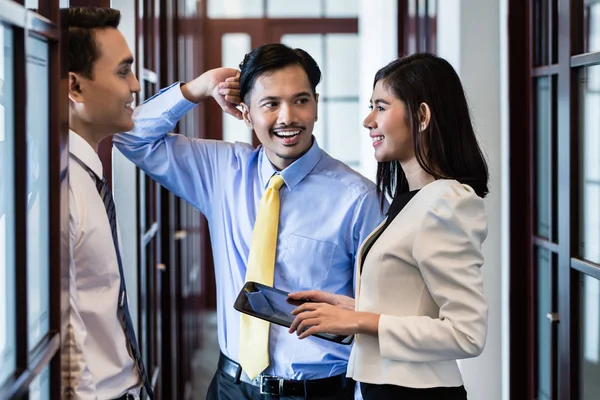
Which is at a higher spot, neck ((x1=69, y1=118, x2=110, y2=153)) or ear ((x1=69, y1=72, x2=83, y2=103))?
ear ((x1=69, y1=72, x2=83, y2=103))

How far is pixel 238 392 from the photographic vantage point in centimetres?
185

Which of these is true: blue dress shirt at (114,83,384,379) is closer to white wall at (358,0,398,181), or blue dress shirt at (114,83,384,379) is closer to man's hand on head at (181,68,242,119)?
man's hand on head at (181,68,242,119)

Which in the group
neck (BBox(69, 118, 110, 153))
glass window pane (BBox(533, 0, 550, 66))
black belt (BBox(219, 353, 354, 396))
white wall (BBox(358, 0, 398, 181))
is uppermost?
white wall (BBox(358, 0, 398, 181))

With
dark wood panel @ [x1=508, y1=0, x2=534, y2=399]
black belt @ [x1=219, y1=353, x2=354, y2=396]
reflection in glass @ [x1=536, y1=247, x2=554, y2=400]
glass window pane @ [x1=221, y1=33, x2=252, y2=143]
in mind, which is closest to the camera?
black belt @ [x1=219, y1=353, x2=354, y2=396]

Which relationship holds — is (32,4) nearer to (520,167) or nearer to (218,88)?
(218,88)

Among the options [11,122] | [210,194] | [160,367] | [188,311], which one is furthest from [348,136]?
[11,122]

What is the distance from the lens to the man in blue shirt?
1.82 meters

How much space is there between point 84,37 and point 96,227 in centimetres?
37

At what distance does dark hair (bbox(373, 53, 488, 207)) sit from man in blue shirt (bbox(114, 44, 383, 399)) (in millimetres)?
372

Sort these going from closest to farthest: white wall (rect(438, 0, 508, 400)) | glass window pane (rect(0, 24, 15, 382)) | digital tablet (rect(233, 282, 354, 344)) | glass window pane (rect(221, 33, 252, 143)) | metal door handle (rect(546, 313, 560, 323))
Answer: glass window pane (rect(0, 24, 15, 382)) → digital tablet (rect(233, 282, 354, 344)) → metal door handle (rect(546, 313, 560, 323)) → white wall (rect(438, 0, 508, 400)) → glass window pane (rect(221, 33, 252, 143))

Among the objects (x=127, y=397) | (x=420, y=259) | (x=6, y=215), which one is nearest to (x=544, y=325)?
(x=420, y=259)

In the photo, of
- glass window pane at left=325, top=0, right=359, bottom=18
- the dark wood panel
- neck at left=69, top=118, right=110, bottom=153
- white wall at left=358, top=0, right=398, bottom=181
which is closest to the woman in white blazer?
neck at left=69, top=118, right=110, bottom=153

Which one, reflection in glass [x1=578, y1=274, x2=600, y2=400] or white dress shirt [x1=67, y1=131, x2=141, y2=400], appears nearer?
white dress shirt [x1=67, y1=131, x2=141, y2=400]

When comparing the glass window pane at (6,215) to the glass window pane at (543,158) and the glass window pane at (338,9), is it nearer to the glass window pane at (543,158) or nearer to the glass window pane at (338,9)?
the glass window pane at (543,158)
